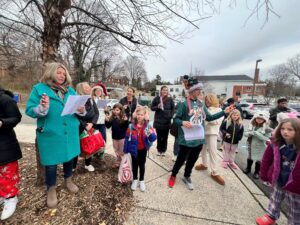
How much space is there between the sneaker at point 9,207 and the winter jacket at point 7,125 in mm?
518

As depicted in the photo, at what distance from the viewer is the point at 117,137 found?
133 inches

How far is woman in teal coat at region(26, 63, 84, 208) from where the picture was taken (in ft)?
6.48

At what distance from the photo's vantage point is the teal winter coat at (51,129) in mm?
1994

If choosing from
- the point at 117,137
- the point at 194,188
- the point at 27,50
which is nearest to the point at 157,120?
the point at 117,137

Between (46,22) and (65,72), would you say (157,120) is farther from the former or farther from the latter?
(46,22)

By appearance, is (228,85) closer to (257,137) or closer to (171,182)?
(257,137)

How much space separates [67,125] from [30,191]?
47.7 inches

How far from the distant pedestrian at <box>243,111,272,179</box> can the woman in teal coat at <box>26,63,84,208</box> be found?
3.59m

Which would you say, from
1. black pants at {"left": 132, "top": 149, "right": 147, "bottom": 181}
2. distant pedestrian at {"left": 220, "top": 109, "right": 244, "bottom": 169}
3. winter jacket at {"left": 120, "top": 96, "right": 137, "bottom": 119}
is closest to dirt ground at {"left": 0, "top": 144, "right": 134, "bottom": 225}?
black pants at {"left": 132, "top": 149, "right": 147, "bottom": 181}

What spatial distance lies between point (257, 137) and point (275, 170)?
1.73 meters

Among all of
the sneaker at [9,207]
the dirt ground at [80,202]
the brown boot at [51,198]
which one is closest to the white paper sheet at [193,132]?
the dirt ground at [80,202]

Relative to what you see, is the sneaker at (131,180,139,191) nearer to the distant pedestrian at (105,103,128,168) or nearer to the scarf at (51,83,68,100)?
the distant pedestrian at (105,103,128,168)

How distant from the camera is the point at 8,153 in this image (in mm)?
1997

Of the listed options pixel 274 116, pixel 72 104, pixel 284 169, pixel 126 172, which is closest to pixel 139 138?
pixel 126 172
